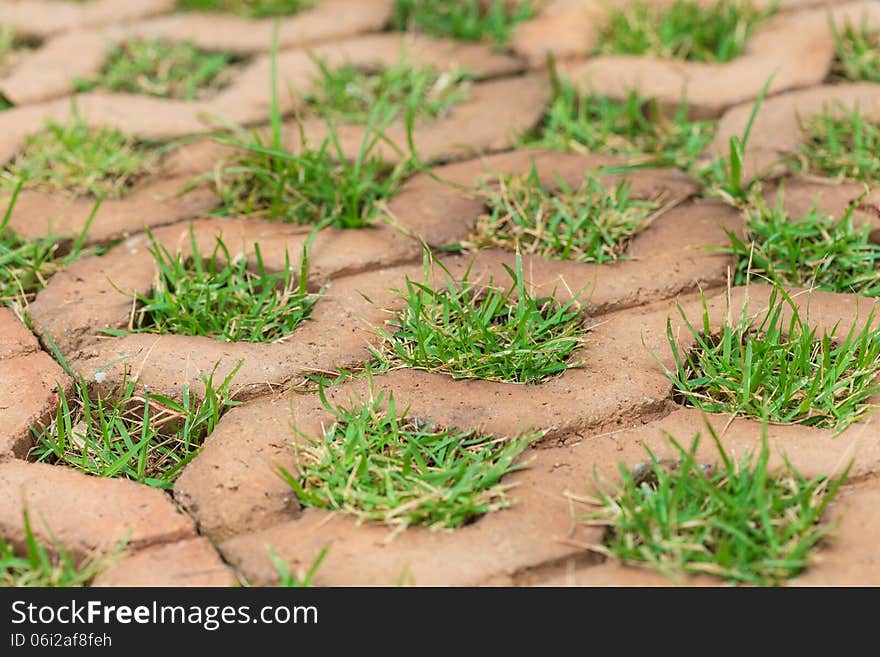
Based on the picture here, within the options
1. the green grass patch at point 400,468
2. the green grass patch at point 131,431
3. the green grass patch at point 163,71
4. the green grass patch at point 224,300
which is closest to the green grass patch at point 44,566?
the green grass patch at point 131,431

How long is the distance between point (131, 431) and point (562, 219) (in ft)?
3.03

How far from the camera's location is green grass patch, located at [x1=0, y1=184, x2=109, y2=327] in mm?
2129

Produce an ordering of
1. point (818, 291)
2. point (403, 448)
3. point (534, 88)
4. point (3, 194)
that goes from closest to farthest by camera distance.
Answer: point (403, 448) < point (818, 291) < point (3, 194) < point (534, 88)

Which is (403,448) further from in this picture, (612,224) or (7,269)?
(7,269)

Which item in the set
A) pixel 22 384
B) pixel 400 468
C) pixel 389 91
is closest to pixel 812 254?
pixel 400 468

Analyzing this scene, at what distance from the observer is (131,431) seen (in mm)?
1854

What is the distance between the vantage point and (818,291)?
2.04m

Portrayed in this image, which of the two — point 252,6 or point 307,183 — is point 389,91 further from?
point 252,6

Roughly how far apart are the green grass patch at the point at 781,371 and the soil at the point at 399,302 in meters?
0.04

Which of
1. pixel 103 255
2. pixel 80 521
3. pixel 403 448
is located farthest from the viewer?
pixel 103 255

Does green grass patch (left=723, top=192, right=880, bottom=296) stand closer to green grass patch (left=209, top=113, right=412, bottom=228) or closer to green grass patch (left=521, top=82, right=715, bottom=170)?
green grass patch (left=521, top=82, right=715, bottom=170)

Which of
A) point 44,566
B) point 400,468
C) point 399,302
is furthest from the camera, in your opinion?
point 399,302

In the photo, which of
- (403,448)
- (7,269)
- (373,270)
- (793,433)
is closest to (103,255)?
(7,269)
